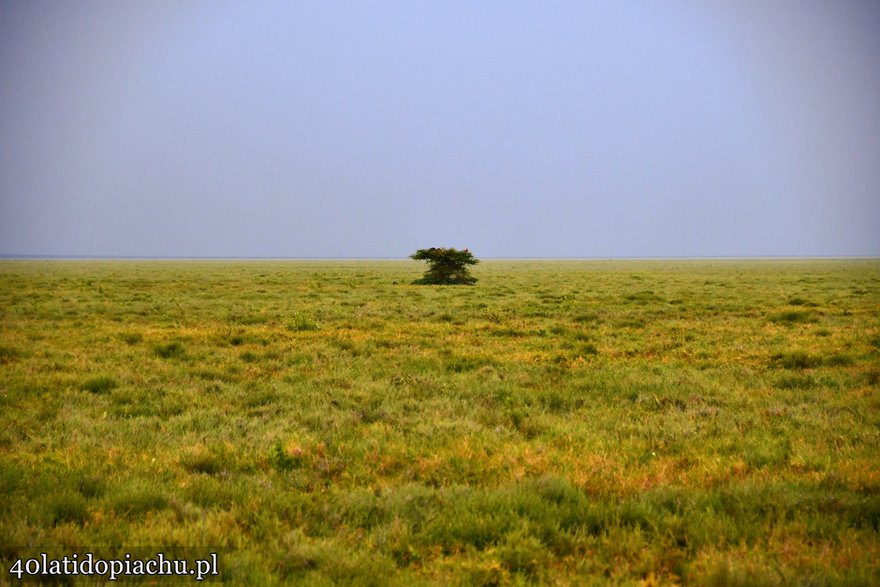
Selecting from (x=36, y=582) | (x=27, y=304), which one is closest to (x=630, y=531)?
(x=36, y=582)

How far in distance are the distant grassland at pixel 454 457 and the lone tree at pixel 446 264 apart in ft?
89.2

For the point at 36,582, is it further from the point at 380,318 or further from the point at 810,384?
the point at 380,318

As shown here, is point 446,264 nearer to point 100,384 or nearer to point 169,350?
point 169,350

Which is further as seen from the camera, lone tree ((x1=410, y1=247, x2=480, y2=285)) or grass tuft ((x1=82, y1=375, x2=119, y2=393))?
lone tree ((x1=410, y1=247, x2=480, y2=285))

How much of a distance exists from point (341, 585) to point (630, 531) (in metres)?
2.72

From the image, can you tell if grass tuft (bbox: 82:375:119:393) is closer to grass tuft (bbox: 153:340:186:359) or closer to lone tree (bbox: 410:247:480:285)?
grass tuft (bbox: 153:340:186:359)

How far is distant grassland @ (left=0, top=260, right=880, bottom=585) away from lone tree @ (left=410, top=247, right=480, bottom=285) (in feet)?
89.2

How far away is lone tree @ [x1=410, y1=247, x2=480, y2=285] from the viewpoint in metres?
42.6

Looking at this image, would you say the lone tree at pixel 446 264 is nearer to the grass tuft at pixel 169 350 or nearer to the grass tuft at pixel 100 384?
the grass tuft at pixel 169 350

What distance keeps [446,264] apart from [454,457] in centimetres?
3661

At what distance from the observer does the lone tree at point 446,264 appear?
42.6 metres

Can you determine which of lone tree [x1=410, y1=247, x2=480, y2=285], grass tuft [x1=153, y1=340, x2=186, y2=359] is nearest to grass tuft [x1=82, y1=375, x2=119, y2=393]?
grass tuft [x1=153, y1=340, x2=186, y2=359]

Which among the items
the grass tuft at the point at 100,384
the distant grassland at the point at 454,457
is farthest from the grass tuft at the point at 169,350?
the grass tuft at the point at 100,384

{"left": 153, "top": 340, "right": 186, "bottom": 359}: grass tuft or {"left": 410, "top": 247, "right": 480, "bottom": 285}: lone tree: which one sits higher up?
Result: {"left": 410, "top": 247, "right": 480, "bottom": 285}: lone tree
